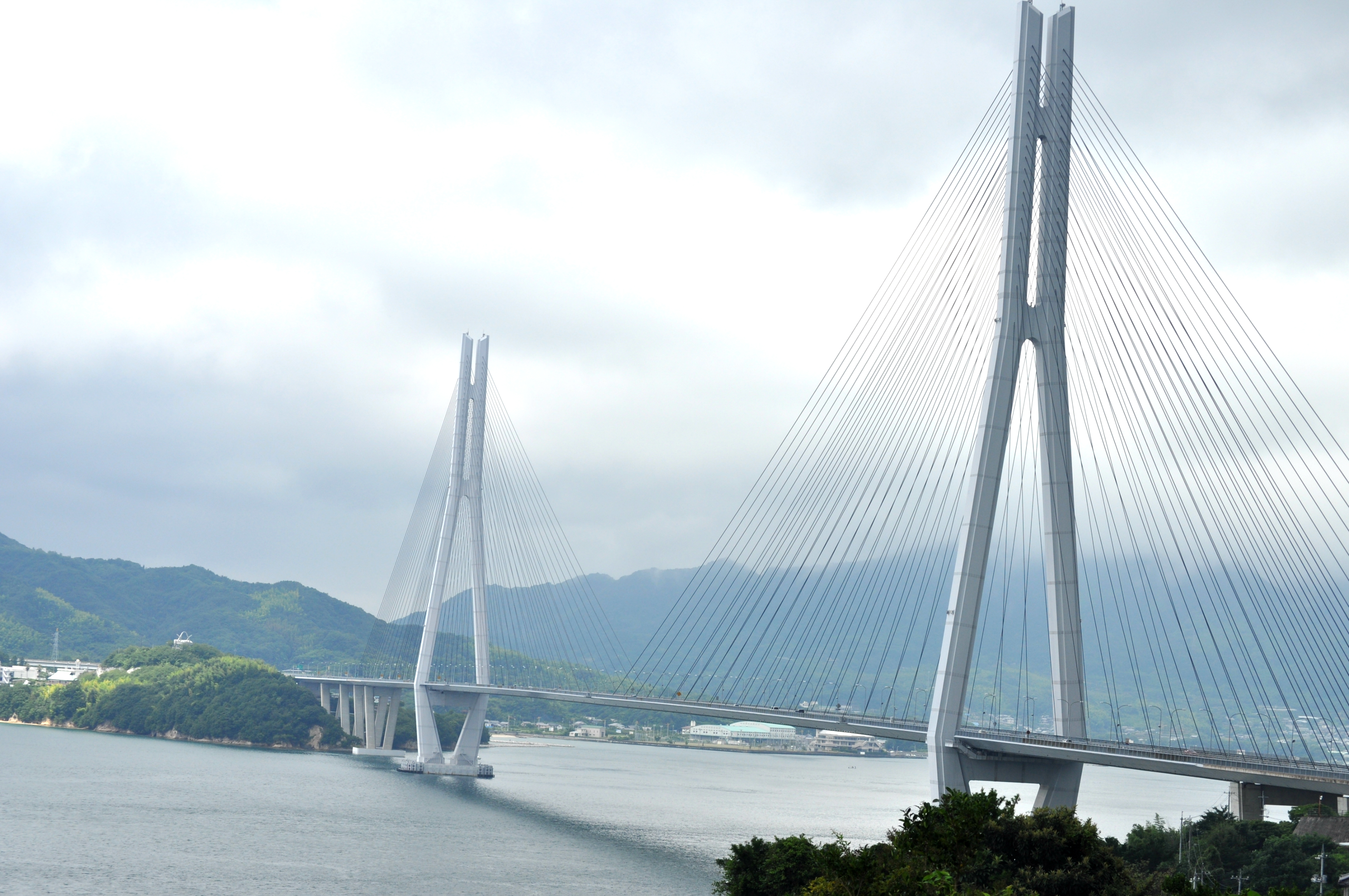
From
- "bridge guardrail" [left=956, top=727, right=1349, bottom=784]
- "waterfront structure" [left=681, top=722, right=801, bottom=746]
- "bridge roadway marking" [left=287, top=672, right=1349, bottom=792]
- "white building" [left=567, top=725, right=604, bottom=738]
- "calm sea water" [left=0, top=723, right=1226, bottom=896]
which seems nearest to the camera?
"bridge roadway marking" [left=287, top=672, right=1349, bottom=792]

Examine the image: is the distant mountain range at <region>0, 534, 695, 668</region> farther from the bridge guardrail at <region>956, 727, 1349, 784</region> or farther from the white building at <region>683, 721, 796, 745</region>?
the bridge guardrail at <region>956, 727, 1349, 784</region>

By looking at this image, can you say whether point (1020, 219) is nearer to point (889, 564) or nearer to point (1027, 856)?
point (889, 564)

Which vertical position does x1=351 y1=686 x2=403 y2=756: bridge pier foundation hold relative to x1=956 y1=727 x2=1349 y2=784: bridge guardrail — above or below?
below

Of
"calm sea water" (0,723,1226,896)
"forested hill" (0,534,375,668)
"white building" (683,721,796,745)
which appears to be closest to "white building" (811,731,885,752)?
"white building" (683,721,796,745)

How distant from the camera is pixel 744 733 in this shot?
138250 millimetres

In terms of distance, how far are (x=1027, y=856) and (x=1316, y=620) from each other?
317 inches

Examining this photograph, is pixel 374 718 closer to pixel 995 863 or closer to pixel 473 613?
pixel 473 613

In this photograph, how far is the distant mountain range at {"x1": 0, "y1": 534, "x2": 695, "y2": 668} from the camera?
163 metres

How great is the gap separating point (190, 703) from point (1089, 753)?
85.2 m

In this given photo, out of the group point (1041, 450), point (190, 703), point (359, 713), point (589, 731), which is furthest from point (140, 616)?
point (1041, 450)

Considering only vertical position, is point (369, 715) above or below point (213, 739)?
above

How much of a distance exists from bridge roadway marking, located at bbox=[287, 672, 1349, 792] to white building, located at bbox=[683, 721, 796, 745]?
97030mm

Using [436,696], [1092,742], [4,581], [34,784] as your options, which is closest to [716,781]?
[436,696]

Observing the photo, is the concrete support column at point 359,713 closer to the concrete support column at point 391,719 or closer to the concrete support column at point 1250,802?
the concrete support column at point 391,719
